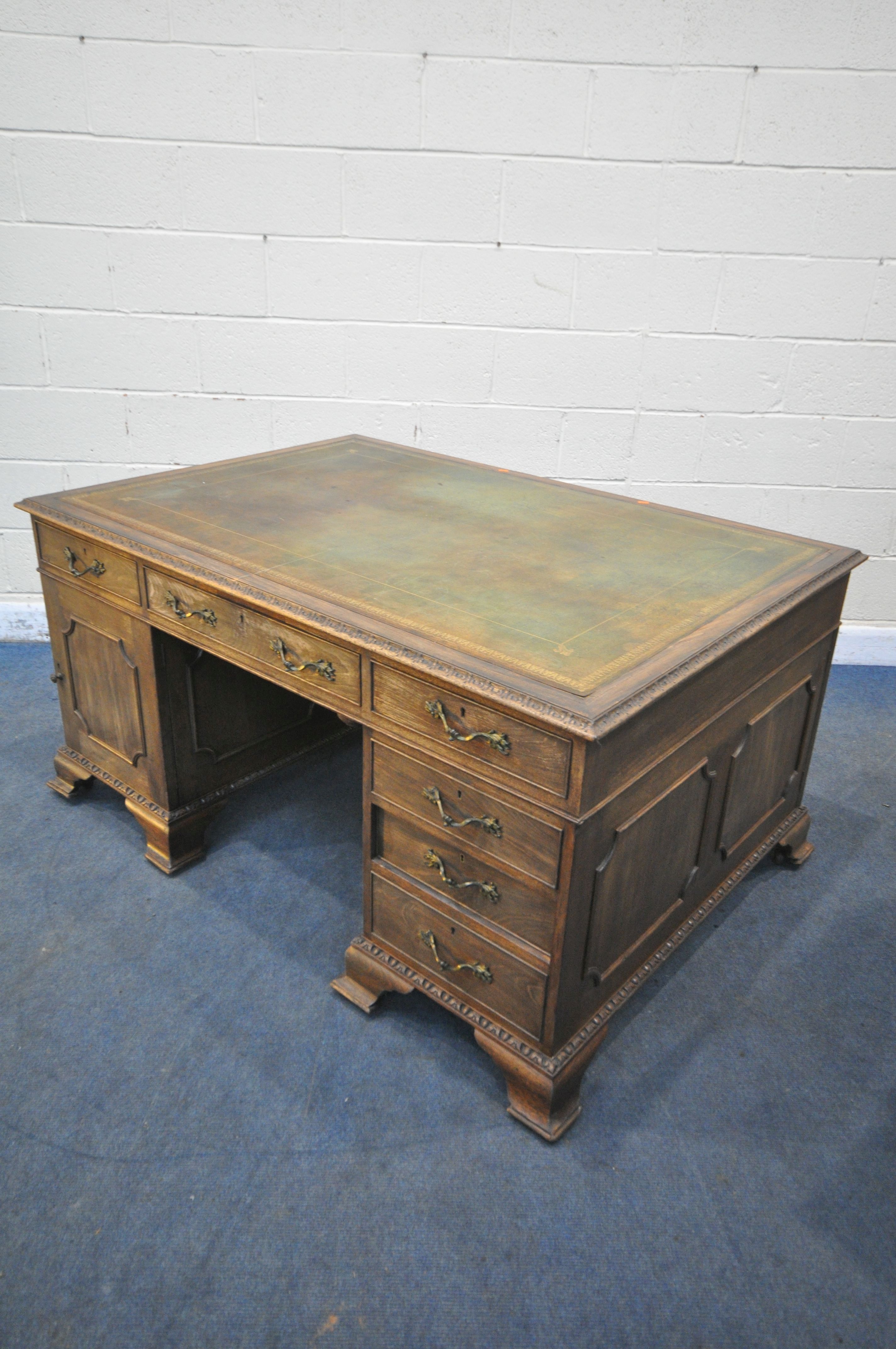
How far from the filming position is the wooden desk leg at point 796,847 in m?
2.37

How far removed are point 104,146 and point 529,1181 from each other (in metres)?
2.99

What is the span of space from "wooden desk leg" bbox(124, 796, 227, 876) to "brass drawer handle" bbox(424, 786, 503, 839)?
34.5 inches

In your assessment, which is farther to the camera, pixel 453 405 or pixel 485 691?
pixel 453 405

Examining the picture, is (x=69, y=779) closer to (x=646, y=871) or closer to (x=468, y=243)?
(x=646, y=871)

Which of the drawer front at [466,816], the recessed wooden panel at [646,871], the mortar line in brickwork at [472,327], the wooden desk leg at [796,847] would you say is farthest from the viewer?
the mortar line in brickwork at [472,327]

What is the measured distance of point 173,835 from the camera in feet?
7.49

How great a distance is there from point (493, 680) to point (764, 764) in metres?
0.91

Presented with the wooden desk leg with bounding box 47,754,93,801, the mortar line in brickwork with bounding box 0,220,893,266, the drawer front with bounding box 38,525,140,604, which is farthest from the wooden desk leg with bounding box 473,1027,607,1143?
the mortar line in brickwork with bounding box 0,220,893,266

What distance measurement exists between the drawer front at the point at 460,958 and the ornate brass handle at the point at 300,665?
410 mm

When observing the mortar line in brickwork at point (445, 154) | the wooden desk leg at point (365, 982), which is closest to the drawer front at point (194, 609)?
the wooden desk leg at point (365, 982)

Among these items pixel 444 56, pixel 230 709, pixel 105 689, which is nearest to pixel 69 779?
pixel 105 689

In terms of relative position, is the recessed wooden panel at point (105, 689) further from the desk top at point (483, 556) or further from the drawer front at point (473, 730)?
the drawer front at point (473, 730)

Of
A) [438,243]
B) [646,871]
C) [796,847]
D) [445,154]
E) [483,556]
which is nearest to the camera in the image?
[646,871]

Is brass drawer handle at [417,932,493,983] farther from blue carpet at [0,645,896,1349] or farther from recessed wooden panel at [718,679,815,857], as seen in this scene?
recessed wooden panel at [718,679,815,857]
